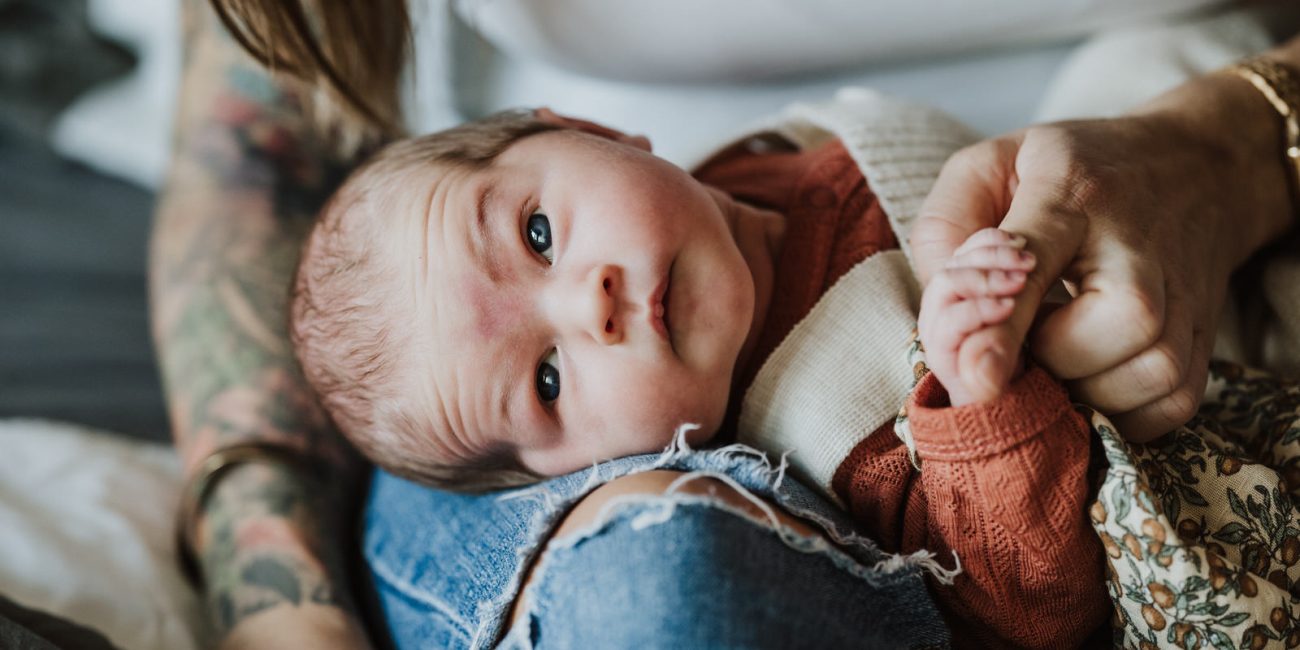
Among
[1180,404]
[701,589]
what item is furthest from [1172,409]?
[701,589]

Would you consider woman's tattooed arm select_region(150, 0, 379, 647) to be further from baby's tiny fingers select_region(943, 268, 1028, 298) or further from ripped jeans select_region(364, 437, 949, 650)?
baby's tiny fingers select_region(943, 268, 1028, 298)

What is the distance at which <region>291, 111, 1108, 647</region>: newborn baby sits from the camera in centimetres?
A: 73

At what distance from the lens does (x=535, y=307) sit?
0.88 meters

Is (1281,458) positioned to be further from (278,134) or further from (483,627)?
(278,134)

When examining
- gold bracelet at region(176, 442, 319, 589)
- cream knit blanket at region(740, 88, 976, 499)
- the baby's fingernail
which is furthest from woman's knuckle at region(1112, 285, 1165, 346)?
gold bracelet at region(176, 442, 319, 589)

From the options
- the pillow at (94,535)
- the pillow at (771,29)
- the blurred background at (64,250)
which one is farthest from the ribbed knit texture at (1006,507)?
the blurred background at (64,250)

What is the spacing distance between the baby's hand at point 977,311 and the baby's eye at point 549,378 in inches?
14.3

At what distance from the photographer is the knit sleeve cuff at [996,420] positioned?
681 millimetres

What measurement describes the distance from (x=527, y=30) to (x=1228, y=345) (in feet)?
3.04

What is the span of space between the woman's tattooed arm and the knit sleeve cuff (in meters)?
0.64

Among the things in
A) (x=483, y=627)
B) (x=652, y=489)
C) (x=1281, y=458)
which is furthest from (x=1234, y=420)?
(x=483, y=627)

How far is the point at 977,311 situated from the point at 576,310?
0.35 metres

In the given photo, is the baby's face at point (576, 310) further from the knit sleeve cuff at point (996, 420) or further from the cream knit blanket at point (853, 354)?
the knit sleeve cuff at point (996, 420)

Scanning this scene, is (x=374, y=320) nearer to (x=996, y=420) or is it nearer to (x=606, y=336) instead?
(x=606, y=336)
